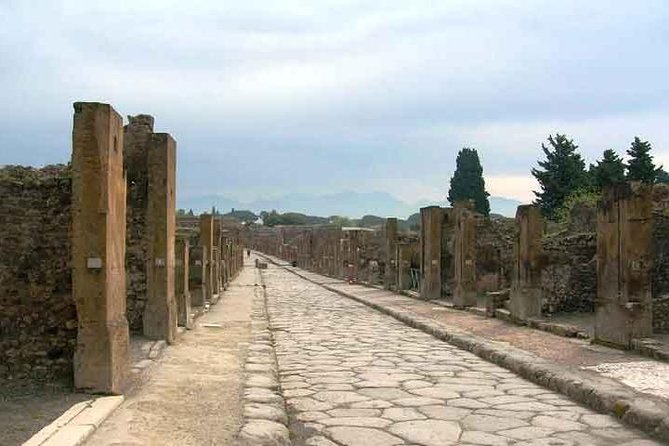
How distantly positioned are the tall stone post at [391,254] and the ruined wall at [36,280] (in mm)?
17594

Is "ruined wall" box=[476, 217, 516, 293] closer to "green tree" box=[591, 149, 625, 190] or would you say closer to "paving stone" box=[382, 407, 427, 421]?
"paving stone" box=[382, 407, 427, 421]

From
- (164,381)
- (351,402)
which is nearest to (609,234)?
(351,402)

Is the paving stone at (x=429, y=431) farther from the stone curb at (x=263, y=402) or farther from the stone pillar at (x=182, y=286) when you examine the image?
the stone pillar at (x=182, y=286)

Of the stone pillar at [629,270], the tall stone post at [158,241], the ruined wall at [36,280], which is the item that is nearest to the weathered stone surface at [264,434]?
the ruined wall at [36,280]

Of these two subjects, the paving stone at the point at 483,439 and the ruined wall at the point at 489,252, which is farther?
the ruined wall at the point at 489,252

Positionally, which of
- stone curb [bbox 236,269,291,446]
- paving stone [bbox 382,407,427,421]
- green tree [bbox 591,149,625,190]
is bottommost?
paving stone [bbox 382,407,427,421]

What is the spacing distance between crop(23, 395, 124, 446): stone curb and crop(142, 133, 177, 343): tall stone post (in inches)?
156

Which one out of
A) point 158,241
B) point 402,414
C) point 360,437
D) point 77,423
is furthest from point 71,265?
point 158,241

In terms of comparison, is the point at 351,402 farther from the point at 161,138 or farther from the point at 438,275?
the point at 438,275

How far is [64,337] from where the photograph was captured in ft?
22.3

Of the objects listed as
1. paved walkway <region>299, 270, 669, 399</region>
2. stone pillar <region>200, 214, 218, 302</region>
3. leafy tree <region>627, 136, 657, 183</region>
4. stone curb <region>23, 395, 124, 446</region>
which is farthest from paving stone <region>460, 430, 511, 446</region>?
leafy tree <region>627, 136, 657, 183</region>

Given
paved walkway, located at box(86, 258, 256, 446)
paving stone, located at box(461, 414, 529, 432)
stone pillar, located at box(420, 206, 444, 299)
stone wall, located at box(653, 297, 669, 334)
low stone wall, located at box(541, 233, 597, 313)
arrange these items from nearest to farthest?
paved walkway, located at box(86, 258, 256, 446) → paving stone, located at box(461, 414, 529, 432) → stone wall, located at box(653, 297, 669, 334) → low stone wall, located at box(541, 233, 597, 313) → stone pillar, located at box(420, 206, 444, 299)

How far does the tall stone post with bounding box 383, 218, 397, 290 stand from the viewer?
24280 mm

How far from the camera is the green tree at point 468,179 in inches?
2379
